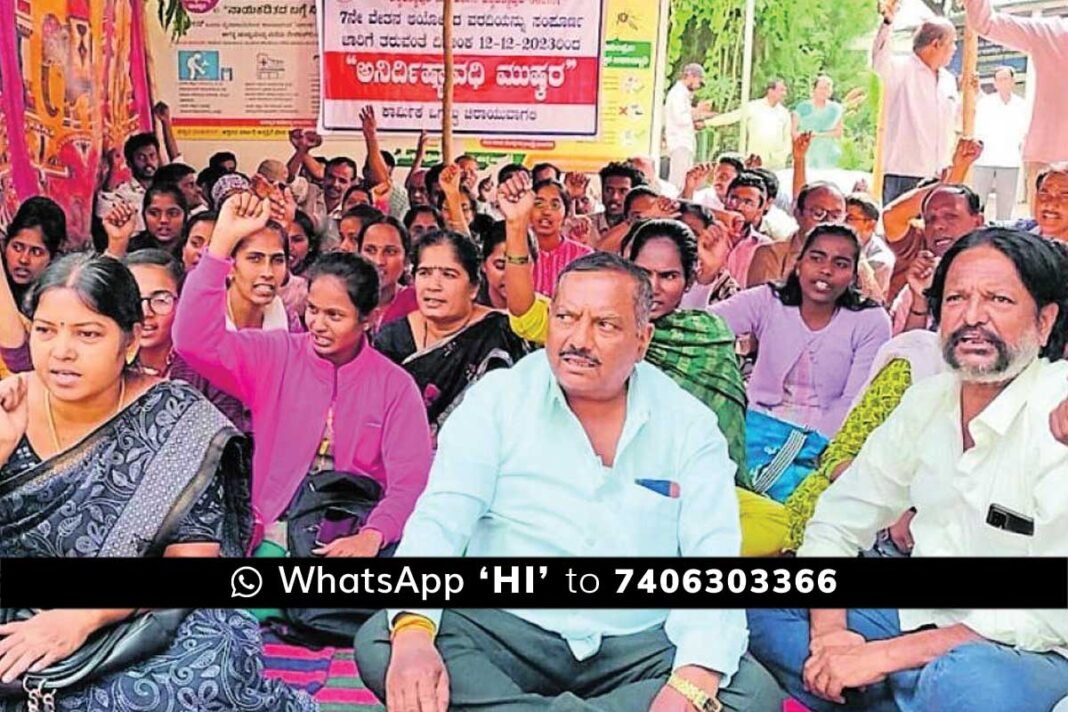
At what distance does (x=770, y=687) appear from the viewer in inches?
91.0

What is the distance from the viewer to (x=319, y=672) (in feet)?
7.87

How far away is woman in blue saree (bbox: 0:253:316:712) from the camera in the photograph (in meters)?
2.26

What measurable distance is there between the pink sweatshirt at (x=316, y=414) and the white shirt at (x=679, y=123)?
2.43ft

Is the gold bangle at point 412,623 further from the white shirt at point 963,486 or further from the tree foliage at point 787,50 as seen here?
the tree foliage at point 787,50

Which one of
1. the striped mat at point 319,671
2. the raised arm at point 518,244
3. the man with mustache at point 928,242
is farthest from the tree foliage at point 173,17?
the man with mustache at point 928,242

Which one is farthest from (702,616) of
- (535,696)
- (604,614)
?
(535,696)

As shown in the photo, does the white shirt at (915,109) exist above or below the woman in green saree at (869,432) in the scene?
above

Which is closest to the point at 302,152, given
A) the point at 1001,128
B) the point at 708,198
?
the point at 708,198

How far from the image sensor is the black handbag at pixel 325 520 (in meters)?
2.37

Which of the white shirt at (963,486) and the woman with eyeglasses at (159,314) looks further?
the woman with eyeglasses at (159,314)

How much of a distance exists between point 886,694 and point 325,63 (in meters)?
1.71

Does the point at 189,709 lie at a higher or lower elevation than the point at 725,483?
lower

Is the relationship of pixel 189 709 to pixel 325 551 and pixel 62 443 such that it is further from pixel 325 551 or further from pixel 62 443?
pixel 62 443

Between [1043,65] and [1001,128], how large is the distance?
152mm
